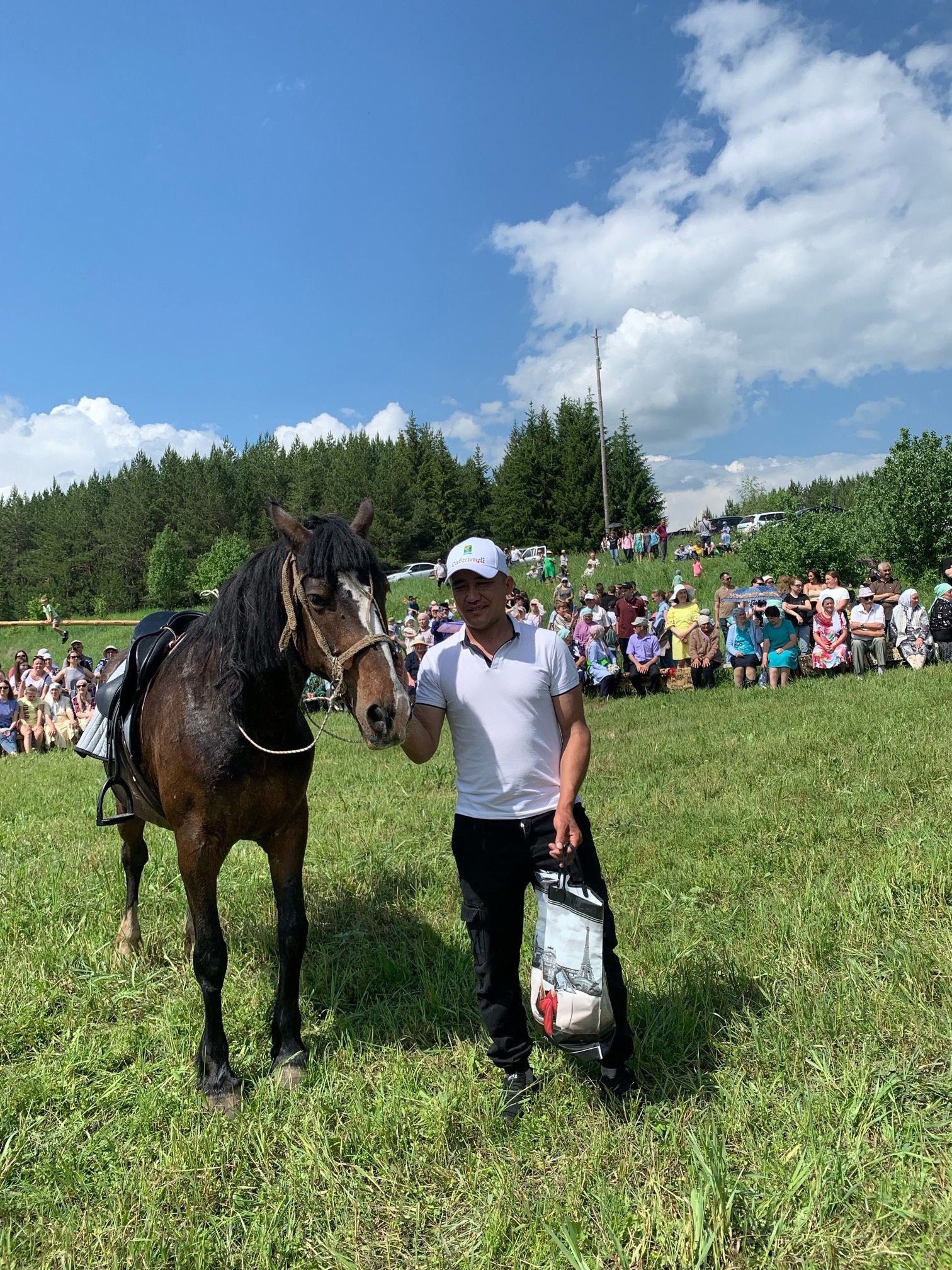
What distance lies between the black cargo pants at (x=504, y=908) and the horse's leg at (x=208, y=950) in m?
1.15

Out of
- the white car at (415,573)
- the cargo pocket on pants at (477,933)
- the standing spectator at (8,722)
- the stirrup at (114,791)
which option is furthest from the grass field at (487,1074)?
the white car at (415,573)

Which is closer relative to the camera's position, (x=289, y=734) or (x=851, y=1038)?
(x=851, y=1038)

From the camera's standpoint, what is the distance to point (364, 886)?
518cm

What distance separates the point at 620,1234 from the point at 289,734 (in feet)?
7.08

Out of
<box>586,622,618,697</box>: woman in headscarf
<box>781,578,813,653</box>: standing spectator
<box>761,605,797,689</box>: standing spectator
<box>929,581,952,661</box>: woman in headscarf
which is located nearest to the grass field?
<box>761,605,797,689</box>: standing spectator

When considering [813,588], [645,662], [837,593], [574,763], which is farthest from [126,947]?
[813,588]

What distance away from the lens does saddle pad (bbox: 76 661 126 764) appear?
4418 mm

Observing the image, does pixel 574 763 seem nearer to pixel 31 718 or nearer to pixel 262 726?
pixel 262 726

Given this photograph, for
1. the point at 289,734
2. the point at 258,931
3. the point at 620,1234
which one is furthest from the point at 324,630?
the point at 258,931

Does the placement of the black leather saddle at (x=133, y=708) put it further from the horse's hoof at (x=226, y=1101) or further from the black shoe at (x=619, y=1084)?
the black shoe at (x=619, y=1084)

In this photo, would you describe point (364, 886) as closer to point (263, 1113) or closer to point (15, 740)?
point (263, 1113)

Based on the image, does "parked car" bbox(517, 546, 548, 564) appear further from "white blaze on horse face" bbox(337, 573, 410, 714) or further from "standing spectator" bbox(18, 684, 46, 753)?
"white blaze on horse face" bbox(337, 573, 410, 714)

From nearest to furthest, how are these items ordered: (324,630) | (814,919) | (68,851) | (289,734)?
(324,630) → (289,734) → (814,919) → (68,851)

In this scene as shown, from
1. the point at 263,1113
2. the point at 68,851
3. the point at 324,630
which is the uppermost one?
the point at 324,630
